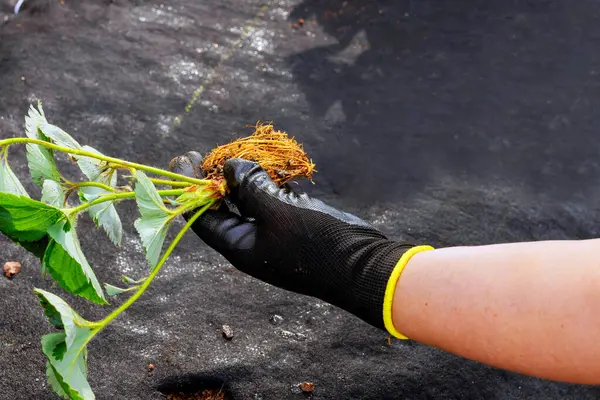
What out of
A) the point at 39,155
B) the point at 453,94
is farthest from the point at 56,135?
the point at 453,94

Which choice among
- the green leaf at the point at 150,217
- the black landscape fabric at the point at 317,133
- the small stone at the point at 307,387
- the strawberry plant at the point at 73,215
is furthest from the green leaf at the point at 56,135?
the small stone at the point at 307,387

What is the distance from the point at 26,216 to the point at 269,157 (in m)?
0.76

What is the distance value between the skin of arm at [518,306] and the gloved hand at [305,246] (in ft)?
0.33

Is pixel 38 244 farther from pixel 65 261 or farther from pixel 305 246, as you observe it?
pixel 305 246

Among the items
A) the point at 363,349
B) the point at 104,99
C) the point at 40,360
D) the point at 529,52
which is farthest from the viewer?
the point at 529,52

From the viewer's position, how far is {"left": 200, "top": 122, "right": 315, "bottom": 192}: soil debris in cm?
169

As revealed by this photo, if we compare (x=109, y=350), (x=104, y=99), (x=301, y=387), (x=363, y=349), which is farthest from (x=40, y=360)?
(x=104, y=99)

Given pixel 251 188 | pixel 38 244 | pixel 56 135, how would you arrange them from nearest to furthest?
pixel 38 244 → pixel 56 135 → pixel 251 188

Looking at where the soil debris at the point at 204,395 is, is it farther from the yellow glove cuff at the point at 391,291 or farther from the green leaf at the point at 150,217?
the yellow glove cuff at the point at 391,291

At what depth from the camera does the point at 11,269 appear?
1975 mm

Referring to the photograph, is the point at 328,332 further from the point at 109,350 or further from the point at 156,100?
the point at 156,100

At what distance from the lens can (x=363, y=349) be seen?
196 cm

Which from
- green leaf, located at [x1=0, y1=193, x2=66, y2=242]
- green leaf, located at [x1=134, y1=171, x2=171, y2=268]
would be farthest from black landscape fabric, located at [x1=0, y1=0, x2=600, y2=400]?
green leaf, located at [x1=0, y1=193, x2=66, y2=242]

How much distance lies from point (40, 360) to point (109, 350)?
202 millimetres
